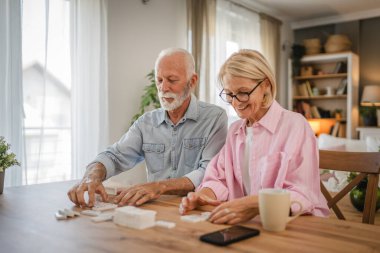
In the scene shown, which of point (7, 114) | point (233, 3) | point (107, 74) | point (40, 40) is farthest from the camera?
point (233, 3)

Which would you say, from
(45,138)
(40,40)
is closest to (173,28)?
(40,40)

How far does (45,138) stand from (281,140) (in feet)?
8.21

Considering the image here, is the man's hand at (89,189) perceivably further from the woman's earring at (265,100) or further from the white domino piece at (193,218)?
the woman's earring at (265,100)

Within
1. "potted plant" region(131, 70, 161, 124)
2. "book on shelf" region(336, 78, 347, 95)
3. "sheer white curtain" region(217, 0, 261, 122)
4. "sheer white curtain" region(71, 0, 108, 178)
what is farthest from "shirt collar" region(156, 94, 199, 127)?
"book on shelf" region(336, 78, 347, 95)

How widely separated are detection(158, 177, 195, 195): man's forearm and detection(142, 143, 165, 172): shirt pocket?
0.38m

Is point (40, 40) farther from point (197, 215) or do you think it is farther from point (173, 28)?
point (197, 215)

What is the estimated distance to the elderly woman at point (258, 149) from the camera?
49.9 inches

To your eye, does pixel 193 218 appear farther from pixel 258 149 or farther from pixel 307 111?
pixel 307 111

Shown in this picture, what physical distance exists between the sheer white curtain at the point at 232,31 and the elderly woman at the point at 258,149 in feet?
11.7

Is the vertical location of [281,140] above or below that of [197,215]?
above

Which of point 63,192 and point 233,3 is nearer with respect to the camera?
point 63,192

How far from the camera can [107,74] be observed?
3.88 metres

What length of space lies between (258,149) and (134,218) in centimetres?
57

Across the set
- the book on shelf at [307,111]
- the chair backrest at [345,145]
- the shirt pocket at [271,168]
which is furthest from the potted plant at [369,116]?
the shirt pocket at [271,168]
